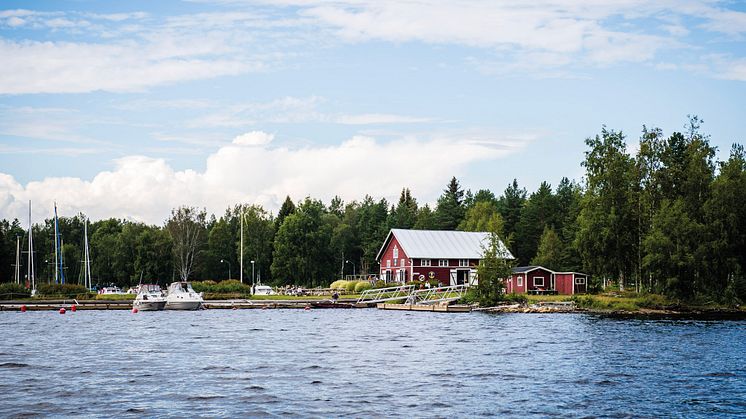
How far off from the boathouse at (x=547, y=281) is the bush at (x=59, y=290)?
47892mm

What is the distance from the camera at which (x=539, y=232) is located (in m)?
121

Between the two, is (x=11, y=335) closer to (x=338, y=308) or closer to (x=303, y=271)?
(x=338, y=308)

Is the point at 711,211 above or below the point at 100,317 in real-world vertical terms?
above

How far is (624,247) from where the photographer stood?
7312 cm

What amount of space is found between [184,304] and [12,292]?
22972mm

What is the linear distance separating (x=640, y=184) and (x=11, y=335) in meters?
57.2

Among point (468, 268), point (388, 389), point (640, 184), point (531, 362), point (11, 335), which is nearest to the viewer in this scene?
point (388, 389)

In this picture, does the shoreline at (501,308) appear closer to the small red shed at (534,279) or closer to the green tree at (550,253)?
the small red shed at (534,279)

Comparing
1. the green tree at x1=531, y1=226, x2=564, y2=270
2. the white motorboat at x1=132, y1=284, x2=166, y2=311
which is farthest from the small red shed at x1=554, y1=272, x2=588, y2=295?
the white motorboat at x1=132, y1=284, x2=166, y2=311

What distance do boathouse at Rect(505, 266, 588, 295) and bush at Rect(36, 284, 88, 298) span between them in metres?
47.9

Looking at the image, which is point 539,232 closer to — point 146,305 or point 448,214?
point 448,214

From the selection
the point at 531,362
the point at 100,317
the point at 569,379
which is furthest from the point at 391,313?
the point at 569,379

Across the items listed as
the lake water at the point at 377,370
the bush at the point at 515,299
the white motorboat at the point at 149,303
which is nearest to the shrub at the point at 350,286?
the bush at the point at 515,299

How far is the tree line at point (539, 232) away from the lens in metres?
66.2
